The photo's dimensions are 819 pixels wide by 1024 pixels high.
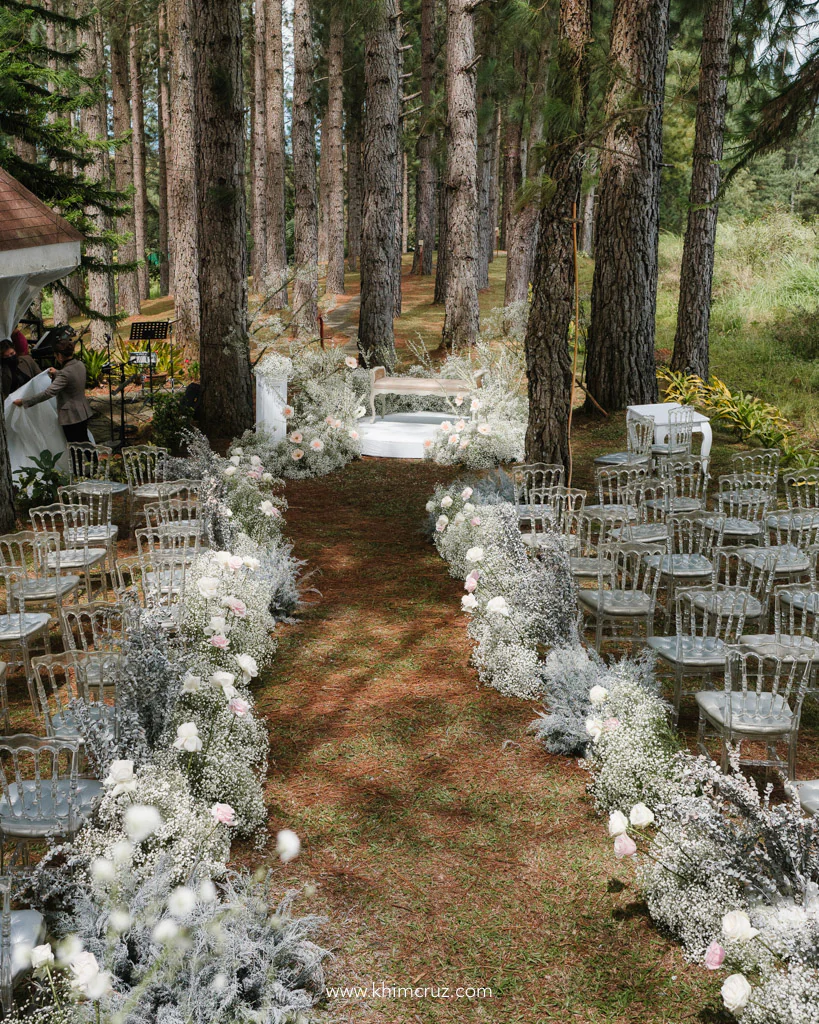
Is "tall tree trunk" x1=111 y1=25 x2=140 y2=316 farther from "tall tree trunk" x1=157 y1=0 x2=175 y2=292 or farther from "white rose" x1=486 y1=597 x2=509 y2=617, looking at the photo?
"white rose" x1=486 y1=597 x2=509 y2=617

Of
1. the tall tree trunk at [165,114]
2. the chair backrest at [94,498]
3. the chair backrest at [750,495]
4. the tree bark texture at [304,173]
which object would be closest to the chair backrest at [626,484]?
the chair backrest at [750,495]

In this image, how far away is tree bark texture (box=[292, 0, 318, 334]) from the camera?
18.3m

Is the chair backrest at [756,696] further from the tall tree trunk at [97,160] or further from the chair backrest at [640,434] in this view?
the tall tree trunk at [97,160]

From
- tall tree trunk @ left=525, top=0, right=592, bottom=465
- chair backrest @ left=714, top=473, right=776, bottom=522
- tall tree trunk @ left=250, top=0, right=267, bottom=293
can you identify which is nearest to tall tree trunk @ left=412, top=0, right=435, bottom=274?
tall tree trunk @ left=250, top=0, right=267, bottom=293

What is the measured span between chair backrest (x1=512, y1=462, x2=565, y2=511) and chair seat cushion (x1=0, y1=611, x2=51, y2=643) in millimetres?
3792

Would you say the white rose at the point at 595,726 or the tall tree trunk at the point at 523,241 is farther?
the tall tree trunk at the point at 523,241

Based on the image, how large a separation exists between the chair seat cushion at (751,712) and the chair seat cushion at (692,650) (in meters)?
0.29

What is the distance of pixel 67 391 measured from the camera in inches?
404

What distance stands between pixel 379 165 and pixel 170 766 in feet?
41.9

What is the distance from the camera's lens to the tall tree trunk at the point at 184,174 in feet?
59.8

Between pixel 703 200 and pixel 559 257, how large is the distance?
7.57m

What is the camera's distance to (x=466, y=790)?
4.92m

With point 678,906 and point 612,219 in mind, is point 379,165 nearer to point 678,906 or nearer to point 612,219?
point 612,219

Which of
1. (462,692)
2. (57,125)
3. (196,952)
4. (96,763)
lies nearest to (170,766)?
(96,763)
